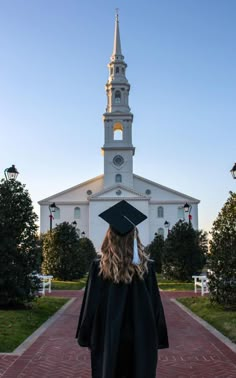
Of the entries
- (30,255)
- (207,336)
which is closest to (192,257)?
(30,255)

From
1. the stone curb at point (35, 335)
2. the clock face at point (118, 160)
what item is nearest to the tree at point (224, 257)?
the stone curb at point (35, 335)

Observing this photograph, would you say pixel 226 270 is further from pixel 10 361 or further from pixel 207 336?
pixel 10 361

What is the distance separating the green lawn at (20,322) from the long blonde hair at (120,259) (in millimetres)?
4428

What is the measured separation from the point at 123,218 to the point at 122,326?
37.3 inches

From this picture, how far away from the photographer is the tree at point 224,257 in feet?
40.8

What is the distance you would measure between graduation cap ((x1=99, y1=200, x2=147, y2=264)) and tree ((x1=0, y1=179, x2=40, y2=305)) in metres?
8.06

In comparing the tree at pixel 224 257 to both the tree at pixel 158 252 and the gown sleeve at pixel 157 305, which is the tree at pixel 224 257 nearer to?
the gown sleeve at pixel 157 305

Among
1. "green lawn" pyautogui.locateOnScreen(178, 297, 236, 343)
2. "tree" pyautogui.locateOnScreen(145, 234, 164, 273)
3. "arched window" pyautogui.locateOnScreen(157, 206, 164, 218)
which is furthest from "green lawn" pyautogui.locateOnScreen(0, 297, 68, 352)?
"arched window" pyautogui.locateOnScreen(157, 206, 164, 218)

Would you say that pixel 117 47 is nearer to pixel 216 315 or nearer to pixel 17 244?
pixel 17 244

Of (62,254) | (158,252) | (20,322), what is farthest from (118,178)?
(20,322)

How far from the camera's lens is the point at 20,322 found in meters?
10.0

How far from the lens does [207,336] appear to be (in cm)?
925

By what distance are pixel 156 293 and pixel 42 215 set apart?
73134 mm

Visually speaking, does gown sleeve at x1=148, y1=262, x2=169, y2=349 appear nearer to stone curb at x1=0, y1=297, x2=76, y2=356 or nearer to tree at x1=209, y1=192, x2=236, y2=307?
stone curb at x1=0, y1=297, x2=76, y2=356
